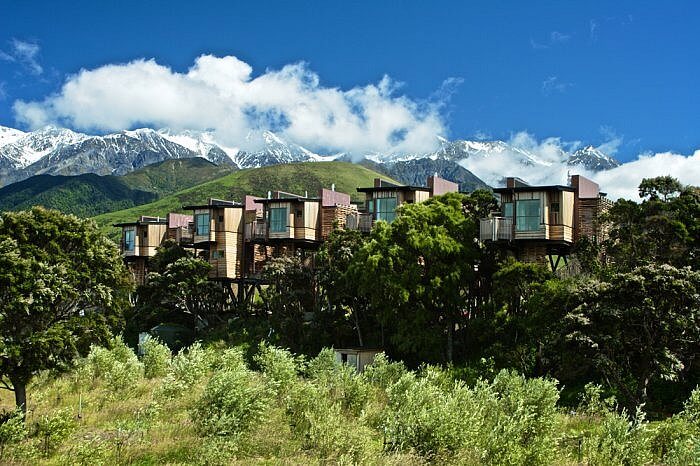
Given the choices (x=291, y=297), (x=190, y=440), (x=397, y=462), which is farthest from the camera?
(x=291, y=297)

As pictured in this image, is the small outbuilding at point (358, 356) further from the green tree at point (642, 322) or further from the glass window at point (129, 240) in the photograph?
the glass window at point (129, 240)

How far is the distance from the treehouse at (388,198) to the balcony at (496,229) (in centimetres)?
796

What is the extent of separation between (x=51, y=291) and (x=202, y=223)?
2638cm

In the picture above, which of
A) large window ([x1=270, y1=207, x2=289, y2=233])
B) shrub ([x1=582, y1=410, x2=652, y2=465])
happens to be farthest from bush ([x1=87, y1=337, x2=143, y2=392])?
shrub ([x1=582, y1=410, x2=652, y2=465])

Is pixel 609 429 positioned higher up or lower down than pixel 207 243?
lower down

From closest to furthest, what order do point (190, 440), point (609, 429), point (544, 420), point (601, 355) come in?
point (609, 429)
point (544, 420)
point (190, 440)
point (601, 355)

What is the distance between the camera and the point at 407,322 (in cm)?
3594

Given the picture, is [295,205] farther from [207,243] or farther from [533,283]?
[533,283]

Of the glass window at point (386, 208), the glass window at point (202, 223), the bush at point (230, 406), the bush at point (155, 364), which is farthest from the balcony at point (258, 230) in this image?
the bush at point (230, 406)

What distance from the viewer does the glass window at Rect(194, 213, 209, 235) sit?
165 ft

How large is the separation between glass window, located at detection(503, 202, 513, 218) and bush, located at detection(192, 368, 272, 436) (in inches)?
813

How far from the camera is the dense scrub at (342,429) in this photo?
1706 cm

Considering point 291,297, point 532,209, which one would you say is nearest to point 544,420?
point 532,209

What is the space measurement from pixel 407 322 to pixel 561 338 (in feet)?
37.8
